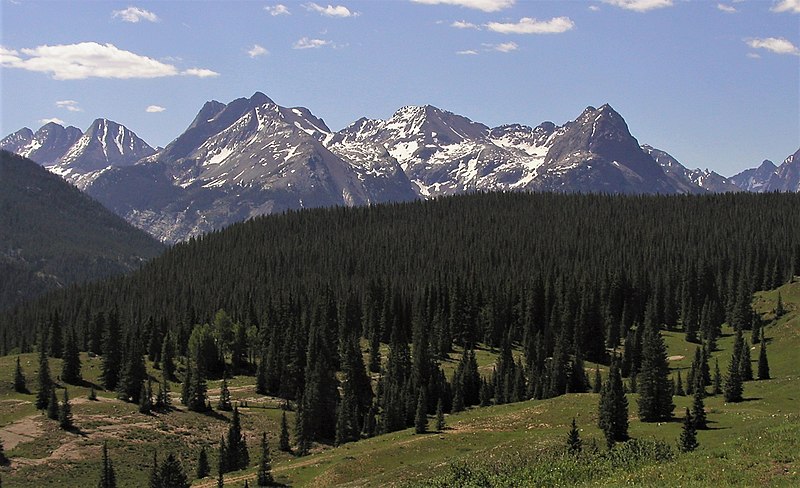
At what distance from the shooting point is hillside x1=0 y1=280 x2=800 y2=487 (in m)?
49.9

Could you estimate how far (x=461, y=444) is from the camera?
92.3m

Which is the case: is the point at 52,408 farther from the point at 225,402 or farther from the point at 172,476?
the point at 172,476

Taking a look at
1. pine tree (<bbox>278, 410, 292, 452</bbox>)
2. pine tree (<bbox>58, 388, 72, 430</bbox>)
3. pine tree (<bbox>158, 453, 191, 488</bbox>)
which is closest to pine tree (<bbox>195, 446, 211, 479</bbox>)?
pine tree (<bbox>278, 410, 292, 452</bbox>)

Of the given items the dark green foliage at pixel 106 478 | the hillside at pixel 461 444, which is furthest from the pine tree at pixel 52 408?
the dark green foliage at pixel 106 478

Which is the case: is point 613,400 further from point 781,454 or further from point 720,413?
point 781,454

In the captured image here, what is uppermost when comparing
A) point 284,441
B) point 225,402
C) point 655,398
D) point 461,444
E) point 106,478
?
point 655,398

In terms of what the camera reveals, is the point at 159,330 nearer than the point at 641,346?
No

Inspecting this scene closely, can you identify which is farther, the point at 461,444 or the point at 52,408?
the point at 52,408

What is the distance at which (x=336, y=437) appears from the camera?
12062 centimetres

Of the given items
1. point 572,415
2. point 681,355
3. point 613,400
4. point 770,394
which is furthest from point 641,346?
point 613,400

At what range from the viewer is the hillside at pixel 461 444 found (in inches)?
1965

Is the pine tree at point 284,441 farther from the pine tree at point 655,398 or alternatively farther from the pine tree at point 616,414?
the pine tree at point 616,414

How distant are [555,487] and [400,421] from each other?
233 feet

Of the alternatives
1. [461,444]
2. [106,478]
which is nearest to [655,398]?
[461,444]
